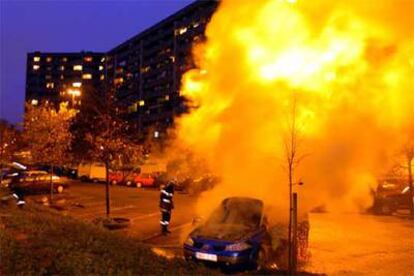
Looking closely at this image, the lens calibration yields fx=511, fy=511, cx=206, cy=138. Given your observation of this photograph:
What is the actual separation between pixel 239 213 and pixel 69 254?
593 cm

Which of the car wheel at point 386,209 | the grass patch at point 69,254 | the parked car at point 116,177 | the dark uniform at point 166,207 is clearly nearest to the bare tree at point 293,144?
the grass patch at point 69,254

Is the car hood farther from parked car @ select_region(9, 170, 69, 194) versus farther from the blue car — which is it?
parked car @ select_region(9, 170, 69, 194)

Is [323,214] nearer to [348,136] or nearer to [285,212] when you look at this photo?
[348,136]

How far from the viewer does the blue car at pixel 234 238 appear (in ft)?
38.4

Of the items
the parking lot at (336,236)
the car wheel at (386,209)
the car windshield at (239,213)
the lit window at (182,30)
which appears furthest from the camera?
the lit window at (182,30)

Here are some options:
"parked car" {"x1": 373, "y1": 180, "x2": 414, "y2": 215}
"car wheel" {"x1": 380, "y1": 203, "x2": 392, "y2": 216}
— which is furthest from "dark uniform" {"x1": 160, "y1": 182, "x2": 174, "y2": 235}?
"car wheel" {"x1": 380, "y1": 203, "x2": 392, "y2": 216}

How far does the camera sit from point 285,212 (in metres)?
15.7

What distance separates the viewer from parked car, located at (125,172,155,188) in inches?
1685

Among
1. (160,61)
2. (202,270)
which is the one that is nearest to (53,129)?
(202,270)

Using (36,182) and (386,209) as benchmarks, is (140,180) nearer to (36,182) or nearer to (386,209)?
(36,182)

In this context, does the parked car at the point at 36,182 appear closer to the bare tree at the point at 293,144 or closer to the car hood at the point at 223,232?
the bare tree at the point at 293,144

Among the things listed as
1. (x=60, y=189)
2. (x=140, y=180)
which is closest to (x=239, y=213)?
(x=60, y=189)

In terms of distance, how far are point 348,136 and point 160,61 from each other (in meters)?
95.5

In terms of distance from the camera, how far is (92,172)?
164 feet
